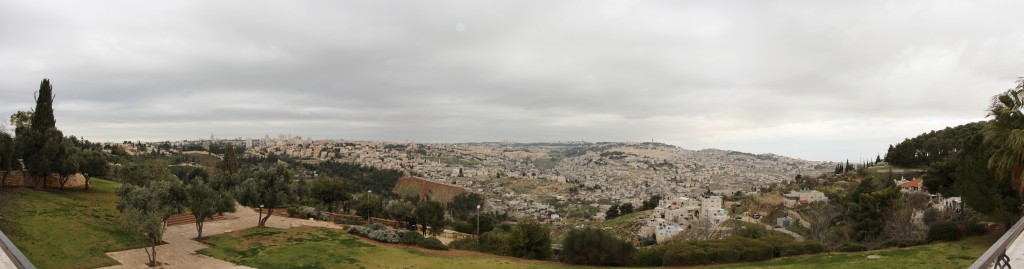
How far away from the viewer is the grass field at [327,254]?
56.5 feet

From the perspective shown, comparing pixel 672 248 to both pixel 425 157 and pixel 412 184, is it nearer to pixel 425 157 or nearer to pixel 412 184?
pixel 412 184

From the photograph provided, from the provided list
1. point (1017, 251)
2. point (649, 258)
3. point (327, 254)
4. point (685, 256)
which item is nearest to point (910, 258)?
point (685, 256)

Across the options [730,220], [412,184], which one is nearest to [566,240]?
[730,220]

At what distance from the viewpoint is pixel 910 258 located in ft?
49.1

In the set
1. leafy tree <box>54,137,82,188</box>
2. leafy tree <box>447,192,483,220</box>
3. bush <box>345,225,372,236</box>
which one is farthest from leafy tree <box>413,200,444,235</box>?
leafy tree <box>447,192,483,220</box>

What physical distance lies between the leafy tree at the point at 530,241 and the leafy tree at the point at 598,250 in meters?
3.64

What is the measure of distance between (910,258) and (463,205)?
59.3 m

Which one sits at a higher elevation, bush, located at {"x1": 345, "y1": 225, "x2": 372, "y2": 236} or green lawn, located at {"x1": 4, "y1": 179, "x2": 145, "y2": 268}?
green lawn, located at {"x1": 4, "y1": 179, "x2": 145, "y2": 268}

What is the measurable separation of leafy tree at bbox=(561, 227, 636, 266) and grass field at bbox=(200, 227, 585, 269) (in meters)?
1.30

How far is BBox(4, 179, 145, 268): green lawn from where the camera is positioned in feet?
48.6

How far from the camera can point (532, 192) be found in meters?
98.4

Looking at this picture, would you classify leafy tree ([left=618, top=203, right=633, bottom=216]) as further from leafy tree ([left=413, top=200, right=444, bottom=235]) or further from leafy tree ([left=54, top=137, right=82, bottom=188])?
leafy tree ([left=54, top=137, right=82, bottom=188])

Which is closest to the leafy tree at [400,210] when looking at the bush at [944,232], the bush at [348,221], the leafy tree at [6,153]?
the bush at [348,221]

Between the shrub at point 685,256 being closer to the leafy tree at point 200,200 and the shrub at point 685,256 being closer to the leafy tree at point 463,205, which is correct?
the leafy tree at point 200,200
